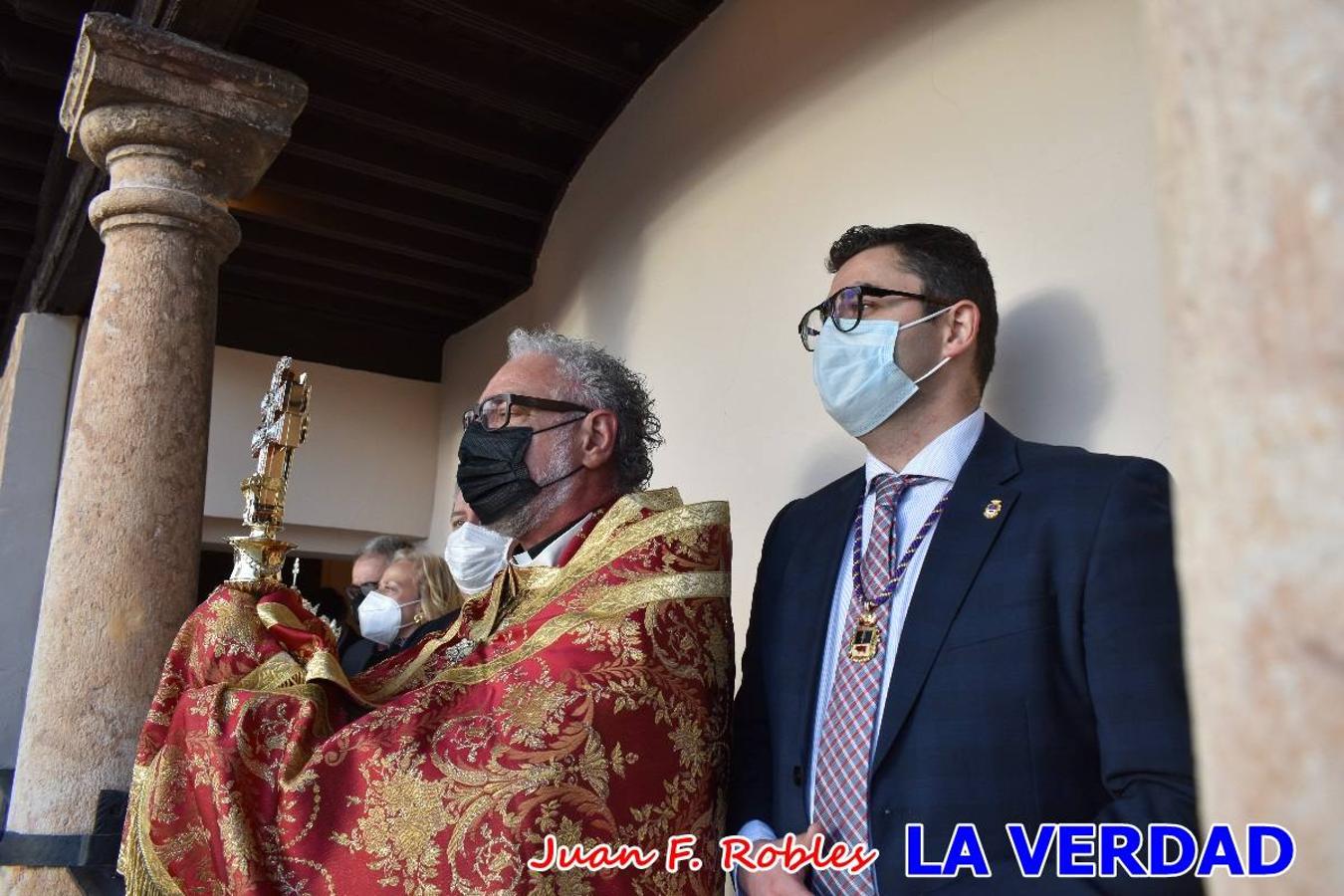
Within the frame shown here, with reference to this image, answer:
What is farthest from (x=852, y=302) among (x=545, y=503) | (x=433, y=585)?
(x=433, y=585)

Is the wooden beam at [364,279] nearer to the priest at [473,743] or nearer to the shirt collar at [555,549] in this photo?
the shirt collar at [555,549]

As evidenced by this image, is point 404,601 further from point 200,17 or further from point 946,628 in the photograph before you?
point 946,628

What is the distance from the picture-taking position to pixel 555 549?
2.60 meters

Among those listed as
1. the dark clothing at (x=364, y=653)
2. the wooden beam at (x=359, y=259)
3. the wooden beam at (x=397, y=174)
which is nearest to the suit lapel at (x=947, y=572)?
the dark clothing at (x=364, y=653)

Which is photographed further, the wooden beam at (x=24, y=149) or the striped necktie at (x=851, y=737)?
the wooden beam at (x=24, y=149)

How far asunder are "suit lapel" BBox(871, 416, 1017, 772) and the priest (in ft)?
1.44

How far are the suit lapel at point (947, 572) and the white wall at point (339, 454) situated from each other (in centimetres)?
494

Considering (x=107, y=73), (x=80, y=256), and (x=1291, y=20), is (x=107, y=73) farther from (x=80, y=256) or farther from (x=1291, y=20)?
(x=1291, y=20)

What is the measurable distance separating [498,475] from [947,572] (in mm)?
1213

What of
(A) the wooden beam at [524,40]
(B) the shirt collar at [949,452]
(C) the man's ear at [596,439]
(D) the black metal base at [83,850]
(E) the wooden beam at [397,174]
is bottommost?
(D) the black metal base at [83,850]

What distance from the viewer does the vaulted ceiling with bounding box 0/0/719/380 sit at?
13.5 feet

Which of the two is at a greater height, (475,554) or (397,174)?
(397,174)

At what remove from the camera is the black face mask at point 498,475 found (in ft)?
8.77

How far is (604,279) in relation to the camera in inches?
192
